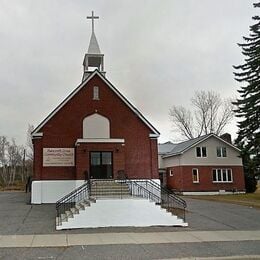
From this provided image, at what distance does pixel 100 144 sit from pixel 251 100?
13673 mm

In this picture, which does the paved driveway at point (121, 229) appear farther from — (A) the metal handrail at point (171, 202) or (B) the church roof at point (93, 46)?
(B) the church roof at point (93, 46)

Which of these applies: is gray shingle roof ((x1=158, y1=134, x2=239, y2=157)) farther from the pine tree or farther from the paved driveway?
the paved driveway

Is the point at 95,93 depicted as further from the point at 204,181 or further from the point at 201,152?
the point at 204,181

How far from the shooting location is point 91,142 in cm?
2362

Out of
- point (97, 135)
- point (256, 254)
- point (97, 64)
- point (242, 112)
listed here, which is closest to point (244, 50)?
point (242, 112)

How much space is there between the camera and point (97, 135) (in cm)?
2519

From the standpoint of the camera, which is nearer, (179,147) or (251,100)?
(251,100)

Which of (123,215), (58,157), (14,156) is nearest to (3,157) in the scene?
(14,156)

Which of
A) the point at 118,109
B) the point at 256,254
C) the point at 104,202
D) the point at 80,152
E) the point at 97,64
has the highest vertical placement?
the point at 97,64

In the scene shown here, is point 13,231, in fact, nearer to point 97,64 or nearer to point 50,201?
point 50,201

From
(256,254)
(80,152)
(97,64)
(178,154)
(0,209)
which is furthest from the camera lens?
(178,154)

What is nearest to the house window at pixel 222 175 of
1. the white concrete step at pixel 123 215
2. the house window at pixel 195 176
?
the house window at pixel 195 176

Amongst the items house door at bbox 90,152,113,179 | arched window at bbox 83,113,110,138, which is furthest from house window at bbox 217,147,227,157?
house door at bbox 90,152,113,179

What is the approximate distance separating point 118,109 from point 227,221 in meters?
Result: 12.1
